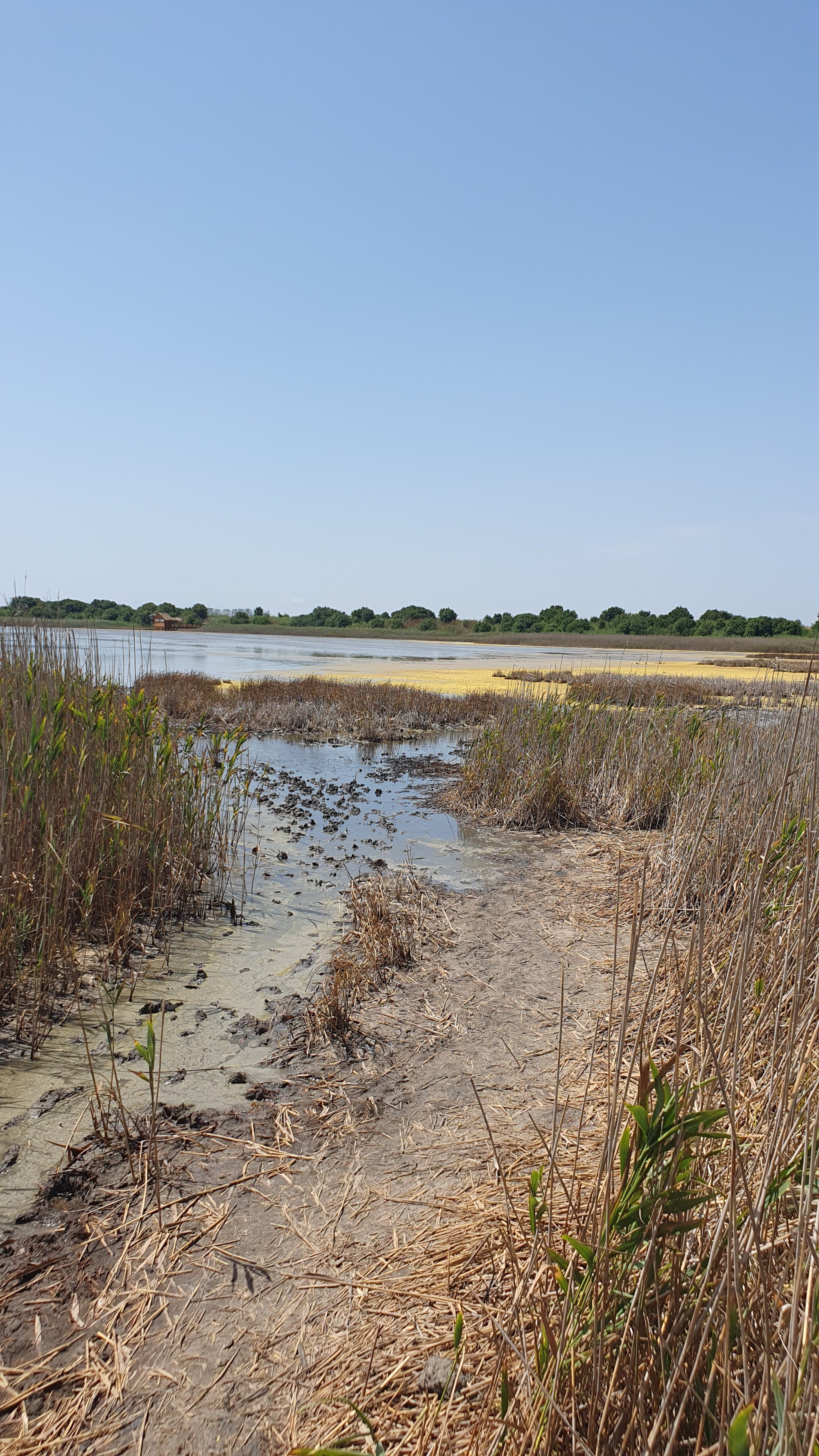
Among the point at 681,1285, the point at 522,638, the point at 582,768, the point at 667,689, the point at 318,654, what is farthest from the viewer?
the point at 522,638

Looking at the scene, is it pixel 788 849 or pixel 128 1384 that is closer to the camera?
pixel 128 1384

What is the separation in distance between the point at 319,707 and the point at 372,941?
1226cm

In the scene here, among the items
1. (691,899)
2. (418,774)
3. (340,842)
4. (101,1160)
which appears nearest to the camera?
(101,1160)

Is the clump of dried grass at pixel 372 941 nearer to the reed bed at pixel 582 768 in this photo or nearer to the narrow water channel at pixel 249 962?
the narrow water channel at pixel 249 962

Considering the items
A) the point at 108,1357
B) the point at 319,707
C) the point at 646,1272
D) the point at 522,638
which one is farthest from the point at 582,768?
the point at 522,638

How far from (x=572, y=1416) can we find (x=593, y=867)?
5518mm

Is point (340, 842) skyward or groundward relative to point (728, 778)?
groundward

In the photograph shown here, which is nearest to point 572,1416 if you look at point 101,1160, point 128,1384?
point 128,1384

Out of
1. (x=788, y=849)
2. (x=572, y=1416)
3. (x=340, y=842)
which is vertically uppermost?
(x=788, y=849)

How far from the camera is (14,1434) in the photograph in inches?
69.8

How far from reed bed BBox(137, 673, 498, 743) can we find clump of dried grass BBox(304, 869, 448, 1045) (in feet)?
30.8

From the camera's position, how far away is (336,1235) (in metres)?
2.34

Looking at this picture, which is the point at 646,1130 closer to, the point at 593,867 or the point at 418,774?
the point at 593,867

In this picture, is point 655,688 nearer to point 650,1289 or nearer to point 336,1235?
point 336,1235
